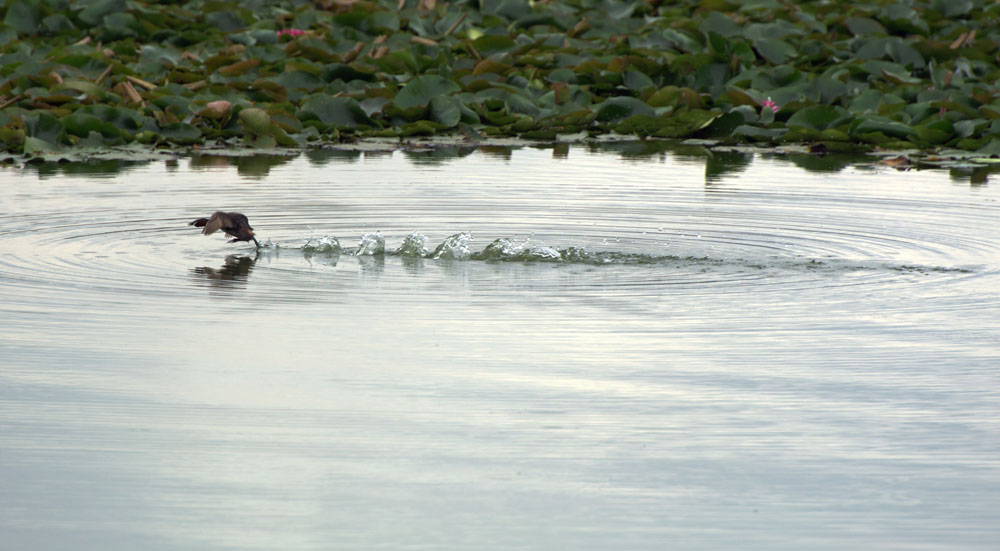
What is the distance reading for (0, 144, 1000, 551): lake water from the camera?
3.68 meters

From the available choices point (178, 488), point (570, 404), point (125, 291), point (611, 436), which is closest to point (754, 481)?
point (611, 436)

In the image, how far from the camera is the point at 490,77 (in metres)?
15.2

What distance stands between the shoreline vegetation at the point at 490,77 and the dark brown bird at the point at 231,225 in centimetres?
467

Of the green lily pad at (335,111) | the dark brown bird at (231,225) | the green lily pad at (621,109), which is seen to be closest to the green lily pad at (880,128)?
the green lily pad at (621,109)

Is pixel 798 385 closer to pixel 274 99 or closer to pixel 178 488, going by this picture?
pixel 178 488

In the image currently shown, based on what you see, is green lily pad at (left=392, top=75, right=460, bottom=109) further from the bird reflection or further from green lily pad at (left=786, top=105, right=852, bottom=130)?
the bird reflection

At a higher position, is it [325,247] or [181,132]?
[181,132]

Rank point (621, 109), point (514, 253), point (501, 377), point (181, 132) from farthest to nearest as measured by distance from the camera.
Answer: point (621, 109), point (181, 132), point (514, 253), point (501, 377)

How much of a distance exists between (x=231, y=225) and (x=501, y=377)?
305 centimetres

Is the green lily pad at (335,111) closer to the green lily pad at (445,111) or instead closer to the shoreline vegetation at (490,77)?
the shoreline vegetation at (490,77)

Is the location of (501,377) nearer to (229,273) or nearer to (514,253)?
(229,273)

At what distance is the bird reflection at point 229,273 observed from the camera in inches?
267

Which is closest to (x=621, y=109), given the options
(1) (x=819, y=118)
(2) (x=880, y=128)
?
(1) (x=819, y=118)

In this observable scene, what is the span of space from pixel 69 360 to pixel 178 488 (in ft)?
4.88
